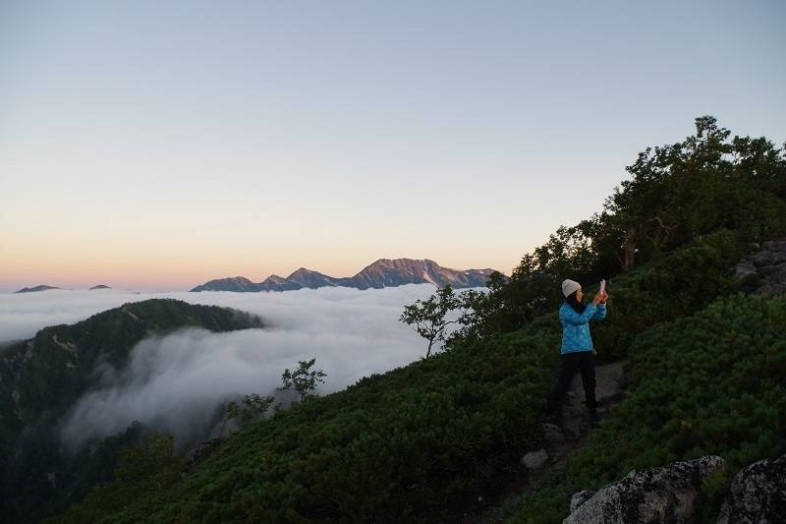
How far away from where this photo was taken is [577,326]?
11695mm

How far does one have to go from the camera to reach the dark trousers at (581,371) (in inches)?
463

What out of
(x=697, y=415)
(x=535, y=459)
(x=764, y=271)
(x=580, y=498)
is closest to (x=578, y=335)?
(x=697, y=415)

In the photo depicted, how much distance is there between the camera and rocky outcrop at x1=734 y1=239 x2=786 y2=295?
18.3m

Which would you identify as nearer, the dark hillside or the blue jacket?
the dark hillside

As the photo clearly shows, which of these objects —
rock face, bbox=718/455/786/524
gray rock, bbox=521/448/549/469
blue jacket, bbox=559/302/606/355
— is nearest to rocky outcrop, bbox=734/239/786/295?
blue jacket, bbox=559/302/606/355

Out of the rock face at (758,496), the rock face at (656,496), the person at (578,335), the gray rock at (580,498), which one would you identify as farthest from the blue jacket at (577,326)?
the rock face at (758,496)

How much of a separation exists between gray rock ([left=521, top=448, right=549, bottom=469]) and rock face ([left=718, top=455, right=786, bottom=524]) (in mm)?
6557

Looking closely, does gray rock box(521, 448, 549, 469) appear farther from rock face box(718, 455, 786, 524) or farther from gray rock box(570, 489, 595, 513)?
rock face box(718, 455, 786, 524)

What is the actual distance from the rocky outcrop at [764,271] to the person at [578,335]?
36.1 feet

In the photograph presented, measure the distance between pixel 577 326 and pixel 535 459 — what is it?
387 cm

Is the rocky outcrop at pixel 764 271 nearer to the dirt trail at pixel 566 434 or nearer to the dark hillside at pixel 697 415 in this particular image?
the dark hillside at pixel 697 415

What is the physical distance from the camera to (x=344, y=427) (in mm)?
16766

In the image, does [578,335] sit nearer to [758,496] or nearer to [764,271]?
[758,496]

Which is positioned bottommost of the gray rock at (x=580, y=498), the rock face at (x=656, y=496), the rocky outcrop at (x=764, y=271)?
the gray rock at (x=580, y=498)
